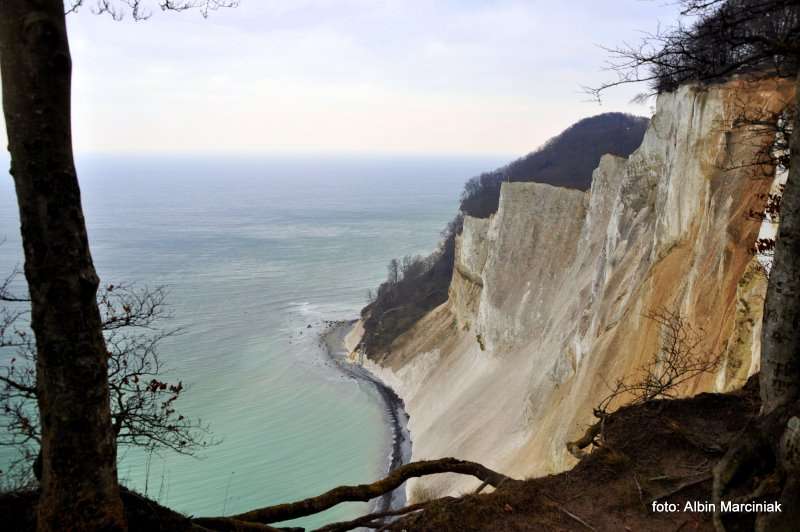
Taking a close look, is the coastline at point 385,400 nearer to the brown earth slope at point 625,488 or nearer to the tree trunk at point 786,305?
the brown earth slope at point 625,488

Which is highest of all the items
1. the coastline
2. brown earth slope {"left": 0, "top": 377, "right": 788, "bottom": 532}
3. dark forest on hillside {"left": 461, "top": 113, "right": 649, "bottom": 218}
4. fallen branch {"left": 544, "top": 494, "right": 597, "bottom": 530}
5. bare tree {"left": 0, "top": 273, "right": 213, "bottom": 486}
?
dark forest on hillside {"left": 461, "top": 113, "right": 649, "bottom": 218}

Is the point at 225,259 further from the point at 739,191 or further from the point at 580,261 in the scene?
the point at 739,191

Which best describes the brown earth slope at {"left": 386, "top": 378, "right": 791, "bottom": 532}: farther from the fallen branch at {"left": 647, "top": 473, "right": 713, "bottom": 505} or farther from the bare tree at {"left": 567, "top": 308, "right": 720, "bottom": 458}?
the bare tree at {"left": 567, "top": 308, "right": 720, "bottom": 458}

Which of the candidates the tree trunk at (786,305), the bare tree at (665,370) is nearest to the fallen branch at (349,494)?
the bare tree at (665,370)

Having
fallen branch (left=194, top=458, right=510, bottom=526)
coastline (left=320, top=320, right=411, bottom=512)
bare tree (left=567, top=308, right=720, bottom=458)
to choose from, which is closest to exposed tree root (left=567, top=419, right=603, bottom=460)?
bare tree (left=567, top=308, right=720, bottom=458)

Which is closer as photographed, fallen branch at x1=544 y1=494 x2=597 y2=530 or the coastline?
fallen branch at x1=544 y1=494 x2=597 y2=530
